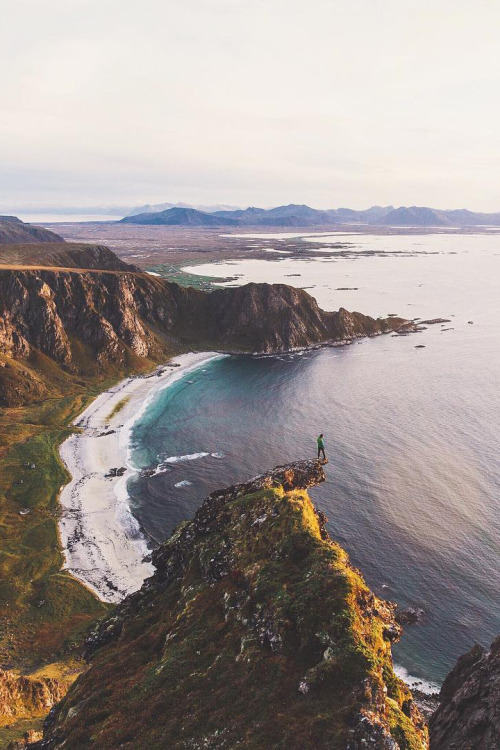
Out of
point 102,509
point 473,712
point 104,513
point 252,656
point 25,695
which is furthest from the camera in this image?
point 102,509

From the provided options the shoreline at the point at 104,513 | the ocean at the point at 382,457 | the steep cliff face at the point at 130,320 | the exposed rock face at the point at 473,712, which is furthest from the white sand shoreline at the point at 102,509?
the exposed rock face at the point at 473,712

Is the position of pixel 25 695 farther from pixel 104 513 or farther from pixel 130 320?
pixel 130 320

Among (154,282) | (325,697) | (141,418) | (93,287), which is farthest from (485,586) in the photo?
(154,282)

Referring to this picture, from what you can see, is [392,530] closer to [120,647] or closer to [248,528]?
[248,528]

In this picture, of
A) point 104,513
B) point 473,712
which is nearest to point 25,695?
point 104,513

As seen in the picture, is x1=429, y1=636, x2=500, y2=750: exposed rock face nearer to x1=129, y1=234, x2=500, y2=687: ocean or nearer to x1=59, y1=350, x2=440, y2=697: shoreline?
x1=59, y1=350, x2=440, y2=697: shoreline

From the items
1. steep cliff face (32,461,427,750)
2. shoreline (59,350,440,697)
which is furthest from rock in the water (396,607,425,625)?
steep cliff face (32,461,427,750)
